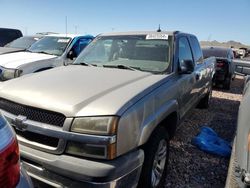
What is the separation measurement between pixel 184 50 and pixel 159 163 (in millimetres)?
1960

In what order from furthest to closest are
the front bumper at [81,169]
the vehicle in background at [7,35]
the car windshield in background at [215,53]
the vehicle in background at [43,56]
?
the vehicle in background at [7,35], the car windshield in background at [215,53], the vehicle in background at [43,56], the front bumper at [81,169]

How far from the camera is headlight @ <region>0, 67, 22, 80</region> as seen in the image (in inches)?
240

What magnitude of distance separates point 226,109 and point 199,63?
2630 mm

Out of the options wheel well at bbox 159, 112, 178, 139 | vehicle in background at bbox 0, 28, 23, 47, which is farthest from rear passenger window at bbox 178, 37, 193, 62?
vehicle in background at bbox 0, 28, 23, 47

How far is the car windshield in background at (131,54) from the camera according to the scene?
3739 mm

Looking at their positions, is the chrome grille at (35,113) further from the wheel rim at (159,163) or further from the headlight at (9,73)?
the headlight at (9,73)

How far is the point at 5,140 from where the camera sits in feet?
4.69

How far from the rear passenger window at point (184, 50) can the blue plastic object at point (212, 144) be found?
56.4 inches

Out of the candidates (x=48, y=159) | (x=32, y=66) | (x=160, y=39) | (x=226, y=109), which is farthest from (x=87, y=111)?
(x=226, y=109)

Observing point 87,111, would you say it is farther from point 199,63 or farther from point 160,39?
point 199,63

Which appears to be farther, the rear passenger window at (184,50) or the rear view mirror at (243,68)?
the rear view mirror at (243,68)

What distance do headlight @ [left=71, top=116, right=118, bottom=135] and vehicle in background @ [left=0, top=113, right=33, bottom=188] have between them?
31.4 inches

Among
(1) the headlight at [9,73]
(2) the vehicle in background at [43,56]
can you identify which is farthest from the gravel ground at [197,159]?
(1) the headlight at [9,73]

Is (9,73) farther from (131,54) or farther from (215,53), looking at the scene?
(215,53)
